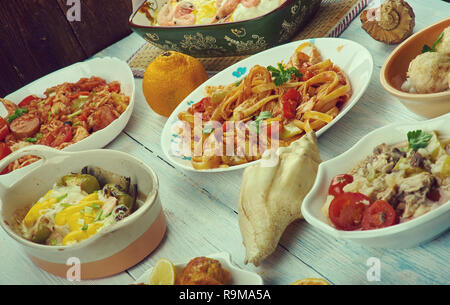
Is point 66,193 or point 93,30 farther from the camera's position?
point 93,30

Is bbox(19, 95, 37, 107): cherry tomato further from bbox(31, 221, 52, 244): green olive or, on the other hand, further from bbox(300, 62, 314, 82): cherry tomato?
bbox(300, 62, 314, 82): cherry tomato

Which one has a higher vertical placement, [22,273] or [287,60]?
[287,60]

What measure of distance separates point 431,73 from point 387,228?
2.02ft

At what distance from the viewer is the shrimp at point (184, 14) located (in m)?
2.40

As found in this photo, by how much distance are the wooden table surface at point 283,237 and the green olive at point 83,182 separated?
269 mm

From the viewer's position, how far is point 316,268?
1.34 m

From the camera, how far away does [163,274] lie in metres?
1.27

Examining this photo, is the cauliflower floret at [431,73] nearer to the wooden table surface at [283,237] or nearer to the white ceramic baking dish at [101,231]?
the wooden table surface at [283,237]

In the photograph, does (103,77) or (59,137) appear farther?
(103,77)

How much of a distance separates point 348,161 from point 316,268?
0.33 meters

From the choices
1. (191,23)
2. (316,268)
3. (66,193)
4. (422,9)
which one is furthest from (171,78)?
(422,9)

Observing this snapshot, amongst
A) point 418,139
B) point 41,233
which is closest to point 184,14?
point 41,233

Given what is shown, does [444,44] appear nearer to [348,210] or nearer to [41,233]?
[348,210]
